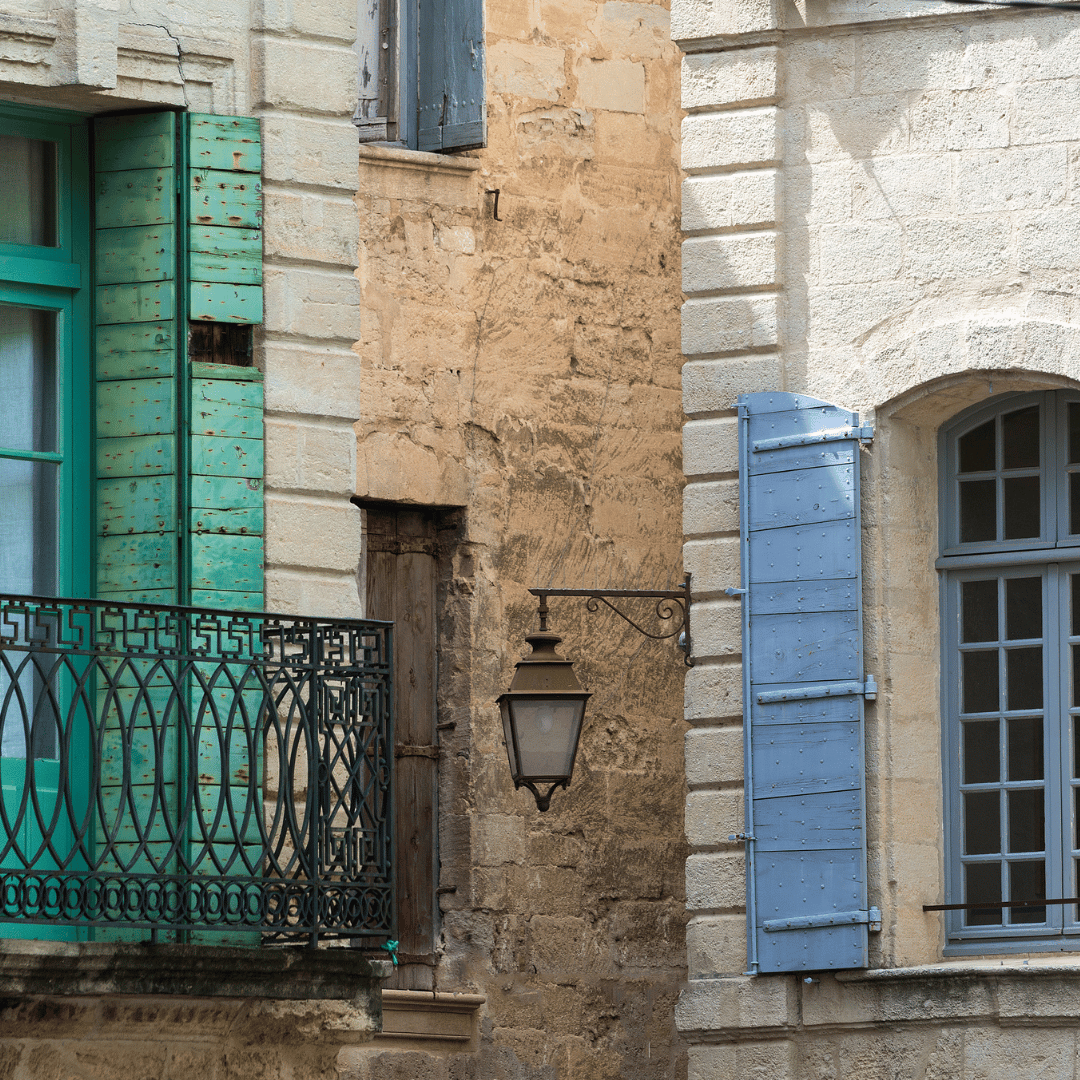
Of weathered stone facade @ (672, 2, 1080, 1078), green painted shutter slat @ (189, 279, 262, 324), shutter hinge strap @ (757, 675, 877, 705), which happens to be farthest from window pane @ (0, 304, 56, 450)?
shutter hinge strap @ (757, 675, 877, 705)

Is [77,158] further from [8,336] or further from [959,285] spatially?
[959,285]

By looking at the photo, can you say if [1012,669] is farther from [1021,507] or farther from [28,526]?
[28,526]

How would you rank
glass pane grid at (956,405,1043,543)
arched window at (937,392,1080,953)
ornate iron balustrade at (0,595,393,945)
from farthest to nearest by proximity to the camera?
glass pane grid at (956,405,1043,543), arched window at (937,392,1080,953), ornate iron balustrade at (0,595,393,945)

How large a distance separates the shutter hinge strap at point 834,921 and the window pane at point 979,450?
70.1 inches

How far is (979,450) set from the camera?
40.0ft

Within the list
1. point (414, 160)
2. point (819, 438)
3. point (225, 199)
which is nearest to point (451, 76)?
point (414, 160)

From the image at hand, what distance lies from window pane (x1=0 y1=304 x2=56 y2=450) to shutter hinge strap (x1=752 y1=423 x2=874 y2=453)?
2958 millimetres

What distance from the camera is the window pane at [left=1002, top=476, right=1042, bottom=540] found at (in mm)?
12039

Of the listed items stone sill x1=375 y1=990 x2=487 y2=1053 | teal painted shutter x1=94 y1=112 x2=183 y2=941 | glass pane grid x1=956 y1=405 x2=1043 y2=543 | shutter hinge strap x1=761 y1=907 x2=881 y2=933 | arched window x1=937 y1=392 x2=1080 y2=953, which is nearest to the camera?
teal painted shutter x1=94 y1=112 x2=183 y2=941

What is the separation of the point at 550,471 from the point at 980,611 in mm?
2800

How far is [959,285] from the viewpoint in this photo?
1192 centimetres

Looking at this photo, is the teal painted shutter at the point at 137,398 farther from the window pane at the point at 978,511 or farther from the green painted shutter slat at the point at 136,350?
the window pane at the point at 978,511

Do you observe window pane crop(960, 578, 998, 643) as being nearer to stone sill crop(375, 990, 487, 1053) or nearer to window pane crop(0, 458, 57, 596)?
stone sill crop(375, 990, 487, 1053)

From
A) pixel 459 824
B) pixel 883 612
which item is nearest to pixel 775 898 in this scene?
pixel 883 612
